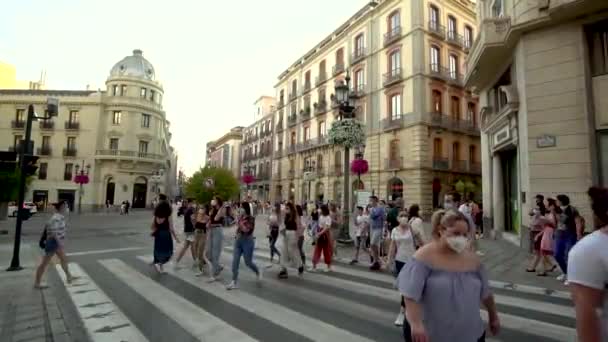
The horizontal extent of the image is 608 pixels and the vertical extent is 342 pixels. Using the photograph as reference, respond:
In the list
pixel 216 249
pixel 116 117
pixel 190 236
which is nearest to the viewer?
pixel 216 249

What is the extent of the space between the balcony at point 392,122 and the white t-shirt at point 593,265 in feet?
90.2

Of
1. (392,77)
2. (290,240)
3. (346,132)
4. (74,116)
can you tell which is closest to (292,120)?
(392,77)

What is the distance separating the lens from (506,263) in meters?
9.67

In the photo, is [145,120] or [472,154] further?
[145,120]

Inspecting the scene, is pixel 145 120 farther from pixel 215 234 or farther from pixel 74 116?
pixel 215 234

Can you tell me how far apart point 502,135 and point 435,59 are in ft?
54.6

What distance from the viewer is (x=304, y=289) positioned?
6.95 metres

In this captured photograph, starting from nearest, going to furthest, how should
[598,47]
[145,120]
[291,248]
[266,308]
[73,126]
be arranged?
[266,308], [291,248], [598,47], [73,126], [145,120]

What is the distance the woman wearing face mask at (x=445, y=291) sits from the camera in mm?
2320

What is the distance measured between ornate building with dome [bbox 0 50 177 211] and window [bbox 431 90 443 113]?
Result: 31.6 metres

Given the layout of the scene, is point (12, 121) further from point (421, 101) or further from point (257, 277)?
point (257, 277)

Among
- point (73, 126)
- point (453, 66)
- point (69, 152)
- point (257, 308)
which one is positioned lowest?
point (257, 308)

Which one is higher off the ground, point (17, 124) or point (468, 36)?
point (468, 36)

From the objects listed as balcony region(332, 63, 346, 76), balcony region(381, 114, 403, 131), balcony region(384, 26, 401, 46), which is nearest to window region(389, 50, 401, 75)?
balcony region(384, 26, 401, 46)
